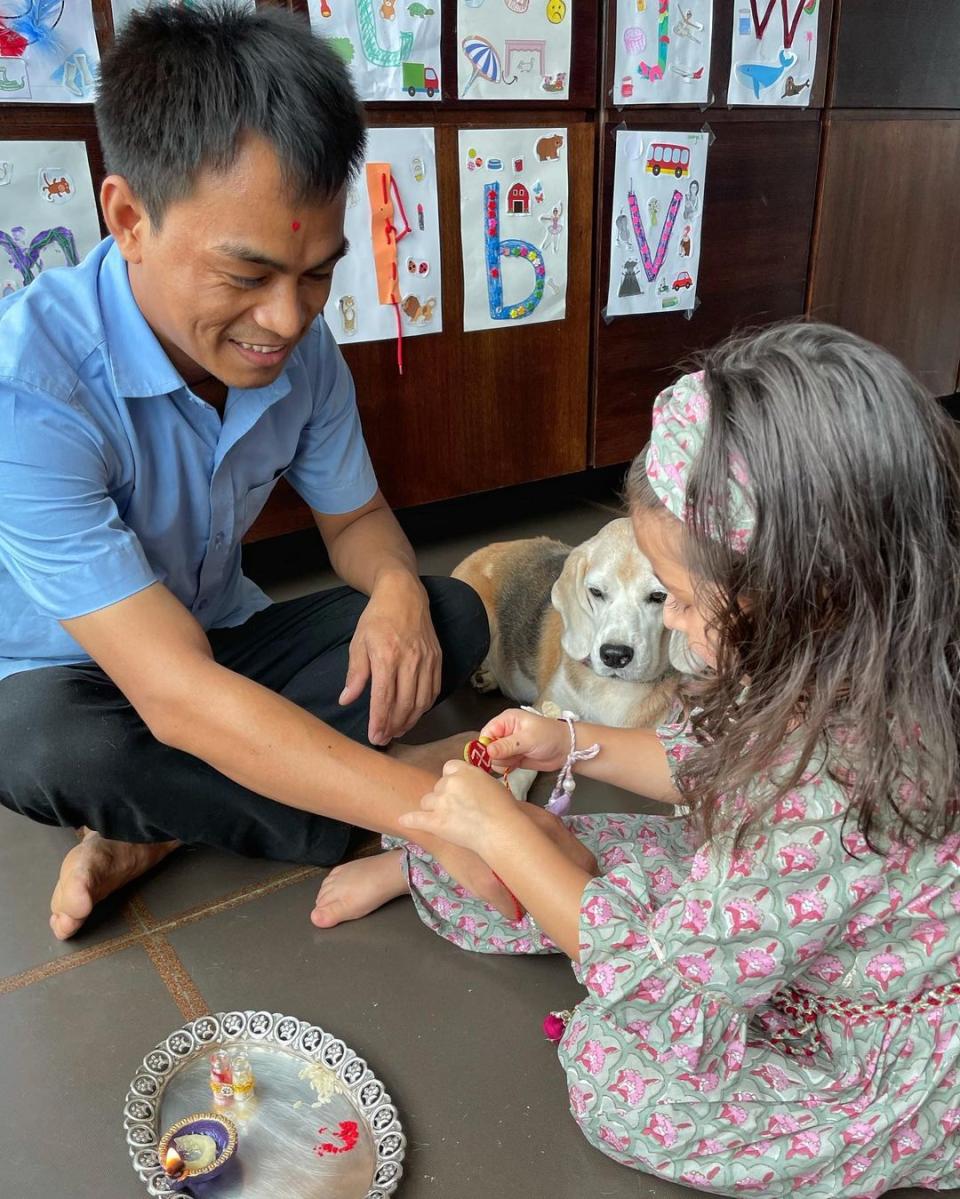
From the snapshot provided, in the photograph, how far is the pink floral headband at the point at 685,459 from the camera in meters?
0.94

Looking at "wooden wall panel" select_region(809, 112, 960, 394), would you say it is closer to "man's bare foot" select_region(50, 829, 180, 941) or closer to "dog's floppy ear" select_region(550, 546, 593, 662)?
"dog's floppy ear" select_region(550, 546, 593, 662)

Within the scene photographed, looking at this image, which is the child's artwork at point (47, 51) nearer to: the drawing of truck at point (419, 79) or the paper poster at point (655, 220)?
the drawing of truck at point (419, 79)

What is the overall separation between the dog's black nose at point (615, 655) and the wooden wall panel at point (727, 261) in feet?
4.28

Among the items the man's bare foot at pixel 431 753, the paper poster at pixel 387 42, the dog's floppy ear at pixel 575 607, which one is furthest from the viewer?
the paper poster at pixel 387 42

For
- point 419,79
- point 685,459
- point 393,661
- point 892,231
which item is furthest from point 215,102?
point 892,231

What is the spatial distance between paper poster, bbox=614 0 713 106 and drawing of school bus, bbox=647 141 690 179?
12cm

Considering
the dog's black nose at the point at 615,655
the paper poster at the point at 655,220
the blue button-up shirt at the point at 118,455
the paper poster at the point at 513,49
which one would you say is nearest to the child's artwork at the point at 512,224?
the paper poster at the point at 513,49

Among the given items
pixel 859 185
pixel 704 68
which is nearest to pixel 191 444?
pixel 704 68

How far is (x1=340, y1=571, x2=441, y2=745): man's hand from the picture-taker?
158 cm

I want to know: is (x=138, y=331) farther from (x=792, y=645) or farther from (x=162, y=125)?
(x=792, y=645)

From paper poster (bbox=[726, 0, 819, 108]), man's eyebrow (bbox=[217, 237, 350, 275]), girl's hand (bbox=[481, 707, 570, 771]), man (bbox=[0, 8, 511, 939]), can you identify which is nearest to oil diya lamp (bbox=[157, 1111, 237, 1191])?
man (bbox=[0, 8, 511, 939])

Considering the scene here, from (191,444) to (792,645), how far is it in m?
0.94

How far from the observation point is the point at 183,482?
4.99 ft

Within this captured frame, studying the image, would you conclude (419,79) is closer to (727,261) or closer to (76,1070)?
→ (727,261)
